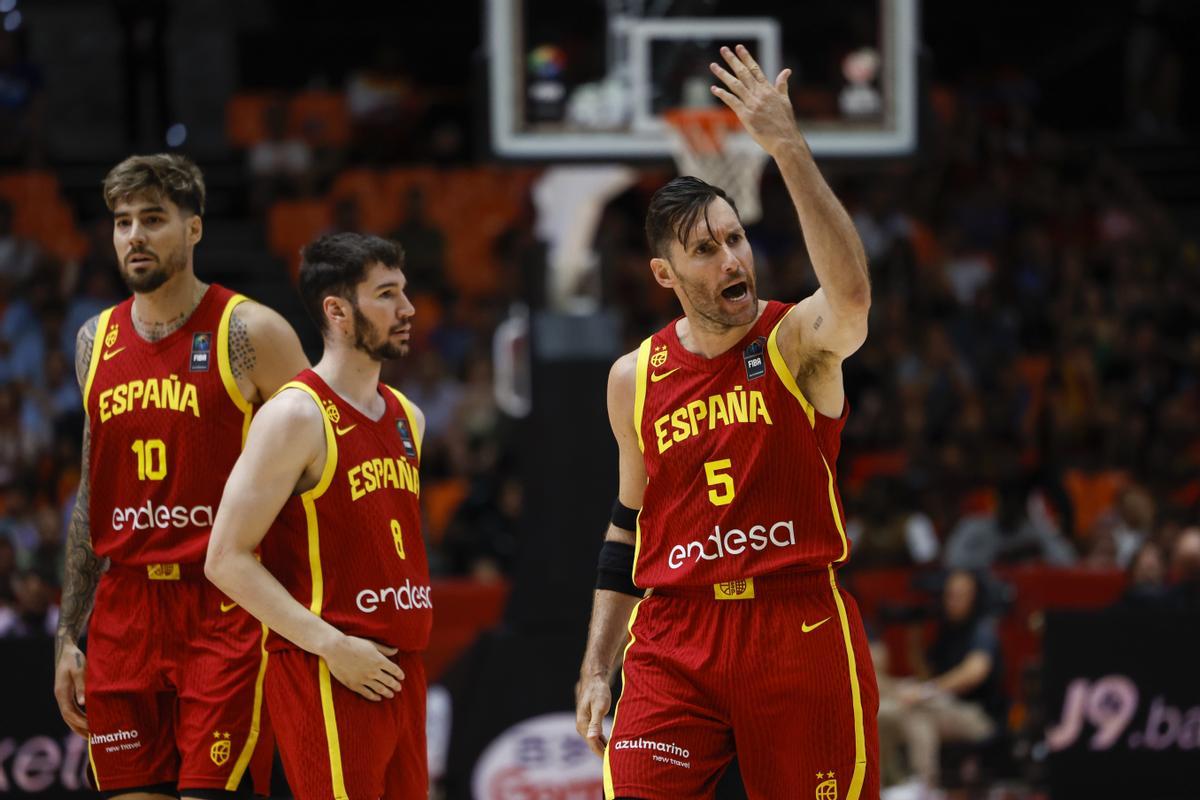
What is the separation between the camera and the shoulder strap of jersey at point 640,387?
4.97m

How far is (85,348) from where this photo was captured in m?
5.69

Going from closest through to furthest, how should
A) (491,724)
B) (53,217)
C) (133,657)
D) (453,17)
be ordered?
1. (133,657)
2. (491,724)
3. (53,217)
4. (453,17)

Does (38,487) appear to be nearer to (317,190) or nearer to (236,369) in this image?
(317,190)

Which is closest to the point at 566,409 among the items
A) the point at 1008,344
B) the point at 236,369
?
the point at 236,369

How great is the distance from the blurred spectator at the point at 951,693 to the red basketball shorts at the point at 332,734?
5691 millimetres

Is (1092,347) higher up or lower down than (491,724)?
higher up

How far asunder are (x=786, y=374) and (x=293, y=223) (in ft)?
44.2

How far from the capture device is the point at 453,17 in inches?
859

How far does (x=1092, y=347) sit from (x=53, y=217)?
1009 centimetres

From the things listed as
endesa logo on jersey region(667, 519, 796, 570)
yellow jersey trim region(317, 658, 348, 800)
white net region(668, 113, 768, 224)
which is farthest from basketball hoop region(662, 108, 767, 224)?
yellow jersey trim region(317, 658, 348, 800)

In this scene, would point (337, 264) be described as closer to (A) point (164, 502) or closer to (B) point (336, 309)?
(B) point (336, 309)

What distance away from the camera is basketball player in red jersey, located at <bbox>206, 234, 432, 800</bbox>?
497 centimetres

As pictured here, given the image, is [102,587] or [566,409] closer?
[102,587]

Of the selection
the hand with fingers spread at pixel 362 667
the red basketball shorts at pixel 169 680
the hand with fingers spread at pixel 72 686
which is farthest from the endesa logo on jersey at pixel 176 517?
the hand with fingers spread at pixel 362 667
